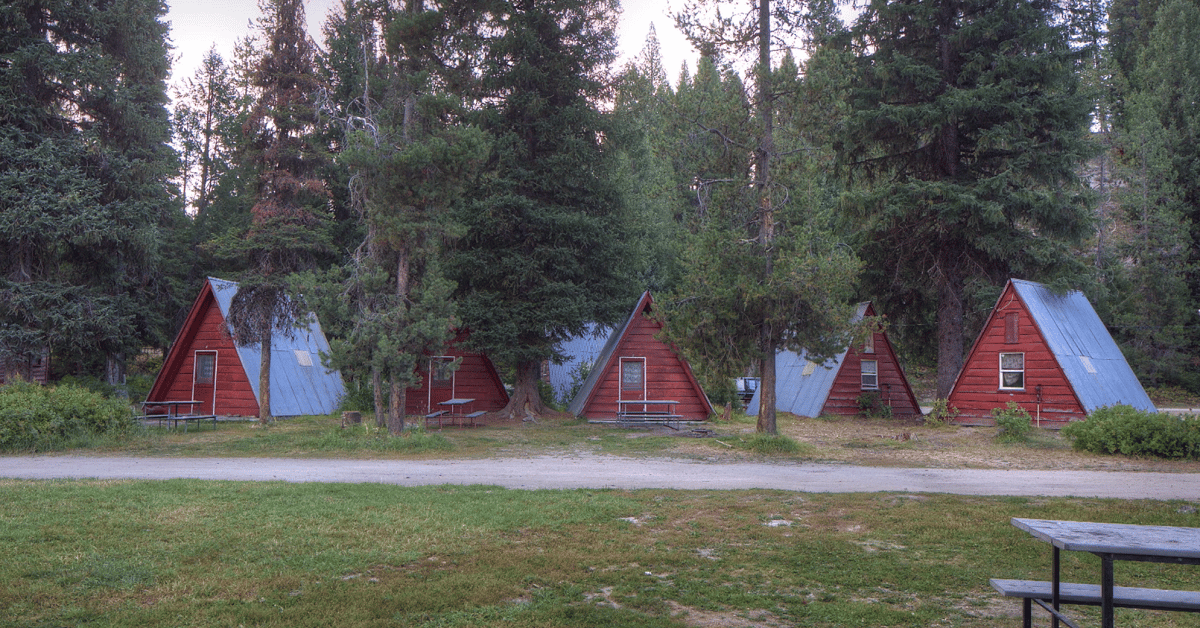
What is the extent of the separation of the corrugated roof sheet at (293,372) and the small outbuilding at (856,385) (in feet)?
53.2

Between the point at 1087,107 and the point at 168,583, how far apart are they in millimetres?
30015

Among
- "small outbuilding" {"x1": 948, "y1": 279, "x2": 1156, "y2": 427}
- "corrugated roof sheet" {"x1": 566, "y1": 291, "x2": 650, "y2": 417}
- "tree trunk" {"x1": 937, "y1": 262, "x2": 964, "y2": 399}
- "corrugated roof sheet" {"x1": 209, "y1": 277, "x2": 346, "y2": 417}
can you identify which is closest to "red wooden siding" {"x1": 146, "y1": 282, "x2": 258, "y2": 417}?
"corrugated roof sheet" {"x1": 209, "y1": 277, "x2": 346, "y2": 417}

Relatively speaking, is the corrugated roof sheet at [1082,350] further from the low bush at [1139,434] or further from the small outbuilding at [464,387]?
the small outbuilding at [464,387]

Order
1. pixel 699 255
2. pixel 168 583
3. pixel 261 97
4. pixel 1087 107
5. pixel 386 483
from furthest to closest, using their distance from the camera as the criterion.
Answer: pixel 1087 107
pixel 261 97
pixel 699 255
pixel 386 483
pixel 168 583

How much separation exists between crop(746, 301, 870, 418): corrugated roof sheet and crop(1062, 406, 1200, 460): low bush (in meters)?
8.79

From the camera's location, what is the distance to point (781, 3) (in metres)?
19.3

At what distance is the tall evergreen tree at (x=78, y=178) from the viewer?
2595cm

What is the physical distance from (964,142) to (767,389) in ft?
51.4

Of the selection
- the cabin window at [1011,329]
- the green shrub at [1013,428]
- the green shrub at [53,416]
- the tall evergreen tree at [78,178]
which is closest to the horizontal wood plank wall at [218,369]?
the tall evergreen tree at [78,178]

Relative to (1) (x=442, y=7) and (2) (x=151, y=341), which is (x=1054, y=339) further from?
(2) (x=151, y=341)

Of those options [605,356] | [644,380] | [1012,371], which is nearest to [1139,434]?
[1012,371]

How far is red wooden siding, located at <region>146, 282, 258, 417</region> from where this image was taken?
25.8 meters

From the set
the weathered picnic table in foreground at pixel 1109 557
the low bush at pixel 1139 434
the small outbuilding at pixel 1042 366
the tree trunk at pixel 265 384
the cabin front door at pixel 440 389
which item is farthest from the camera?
the cabin front door at pixel 440 389

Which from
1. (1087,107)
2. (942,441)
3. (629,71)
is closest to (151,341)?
(629,71)
